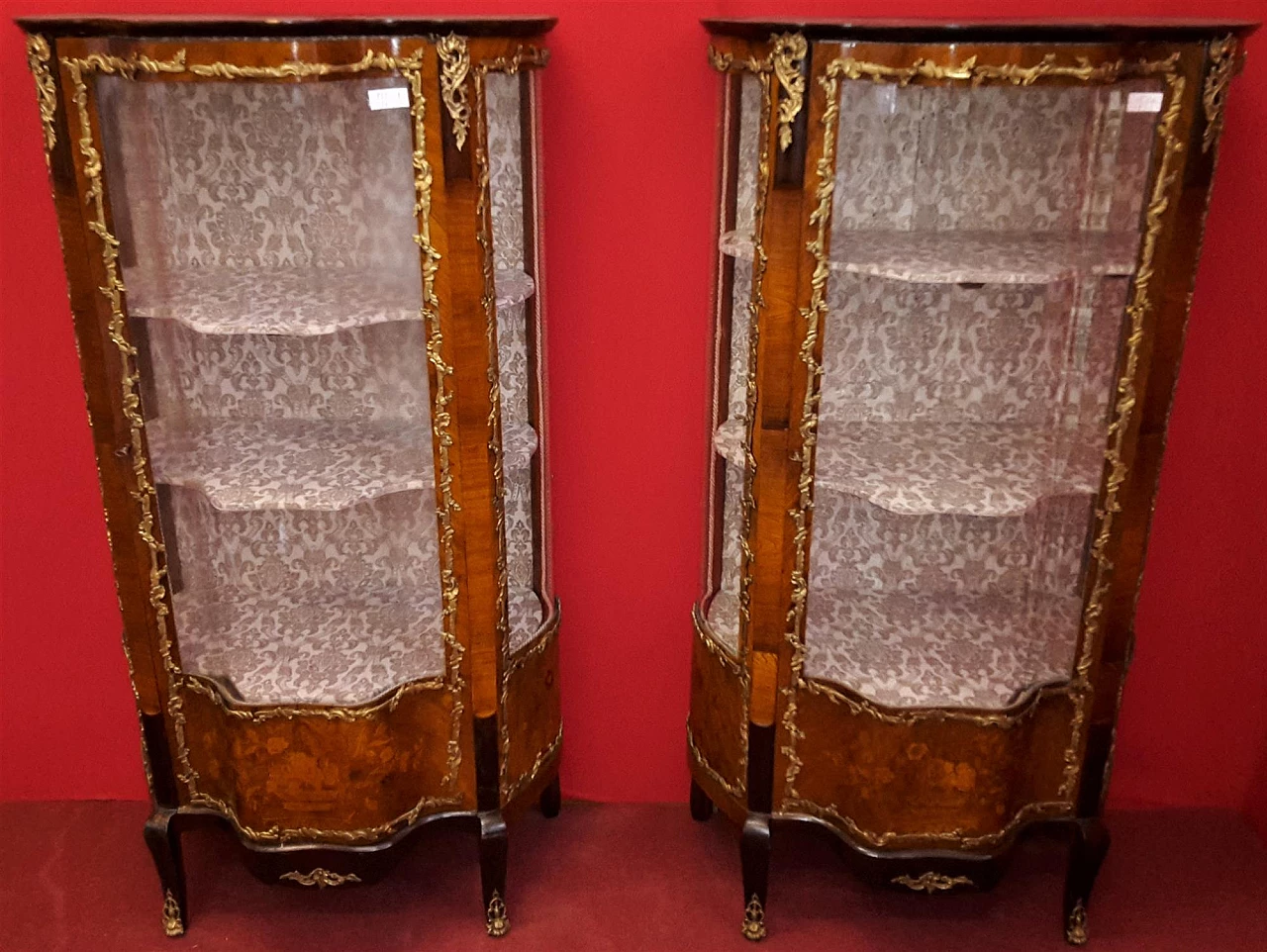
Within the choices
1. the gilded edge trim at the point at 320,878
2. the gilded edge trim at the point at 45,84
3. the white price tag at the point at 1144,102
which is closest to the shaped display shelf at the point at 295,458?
the gilded edge trim at the point at 45,84

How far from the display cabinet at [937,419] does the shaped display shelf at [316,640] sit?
604mm

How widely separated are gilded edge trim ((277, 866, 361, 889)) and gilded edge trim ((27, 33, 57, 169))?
1.41m

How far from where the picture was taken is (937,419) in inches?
87.5

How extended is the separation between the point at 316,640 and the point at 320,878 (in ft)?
1.56

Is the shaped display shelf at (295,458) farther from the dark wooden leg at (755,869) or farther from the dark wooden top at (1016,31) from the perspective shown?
the dark wooden top at (1016,31)

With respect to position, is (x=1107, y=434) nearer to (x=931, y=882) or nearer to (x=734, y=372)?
(x=734, y=372)

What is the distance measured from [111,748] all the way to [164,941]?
59 centimetres

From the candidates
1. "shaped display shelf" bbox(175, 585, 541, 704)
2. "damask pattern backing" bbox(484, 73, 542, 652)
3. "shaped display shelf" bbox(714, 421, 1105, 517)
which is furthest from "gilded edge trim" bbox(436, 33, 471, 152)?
"shaped display shelf" bbox(175, 585, 541, 704)

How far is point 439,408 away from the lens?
1871mm

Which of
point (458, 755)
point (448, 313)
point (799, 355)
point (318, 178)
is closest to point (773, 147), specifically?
point (799, 355)

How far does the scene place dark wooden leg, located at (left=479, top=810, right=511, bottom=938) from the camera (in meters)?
2.19

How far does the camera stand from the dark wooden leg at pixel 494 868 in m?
2.19

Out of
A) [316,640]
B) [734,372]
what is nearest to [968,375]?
[734,372]

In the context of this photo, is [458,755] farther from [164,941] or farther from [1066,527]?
[1066,527]
